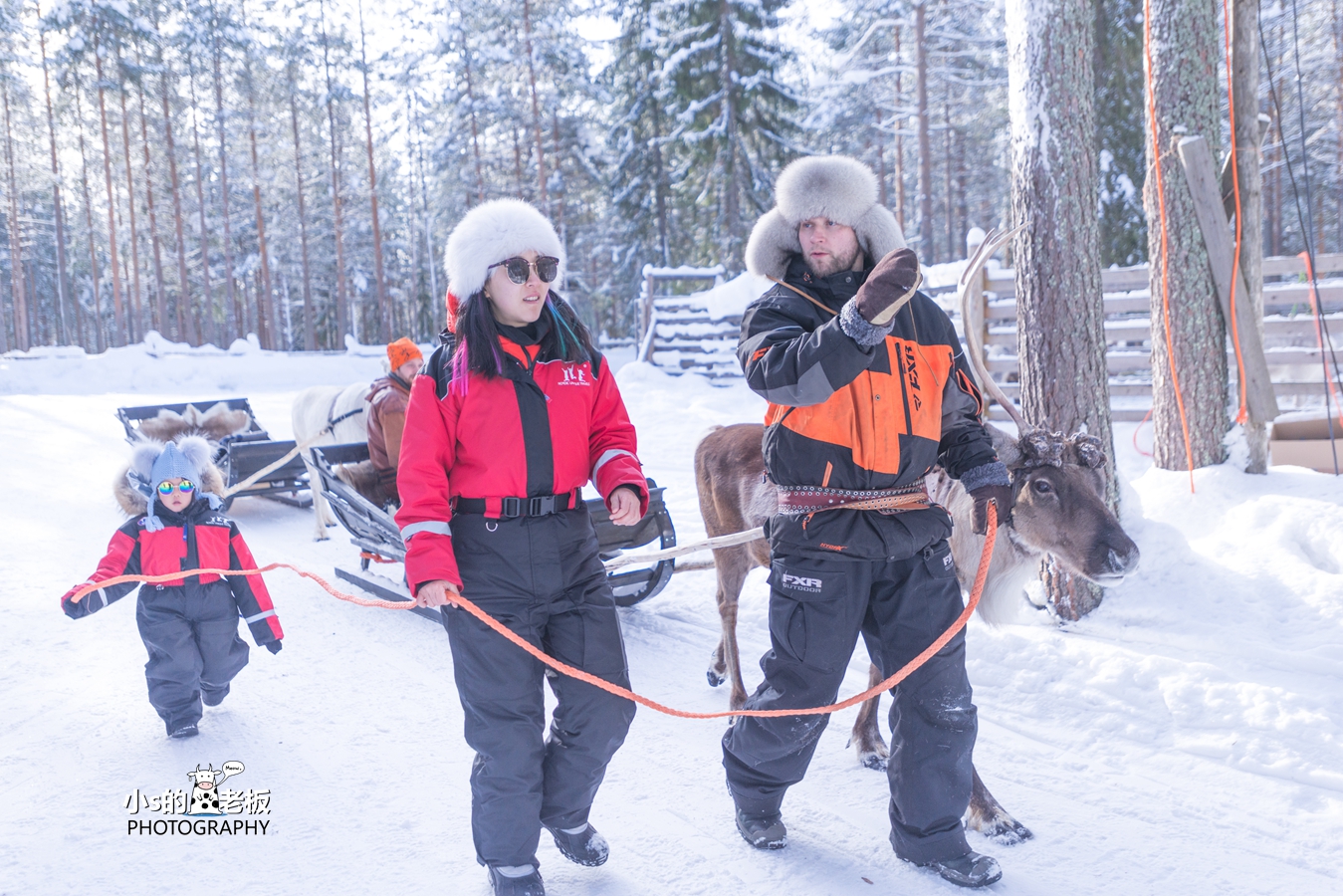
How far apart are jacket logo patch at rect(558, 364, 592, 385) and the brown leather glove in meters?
0.91

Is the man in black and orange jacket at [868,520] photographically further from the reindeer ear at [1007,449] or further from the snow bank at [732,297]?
the snow bank at [732,297]

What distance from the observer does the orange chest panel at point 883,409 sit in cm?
244

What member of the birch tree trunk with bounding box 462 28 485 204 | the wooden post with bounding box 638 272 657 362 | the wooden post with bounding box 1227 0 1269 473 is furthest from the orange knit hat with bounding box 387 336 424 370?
→ the birch tree trunk with bounding box 462 28 485 204

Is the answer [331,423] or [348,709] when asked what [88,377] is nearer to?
[331,423]

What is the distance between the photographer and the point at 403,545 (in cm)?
450

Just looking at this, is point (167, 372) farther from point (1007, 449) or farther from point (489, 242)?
point (1007, 449)

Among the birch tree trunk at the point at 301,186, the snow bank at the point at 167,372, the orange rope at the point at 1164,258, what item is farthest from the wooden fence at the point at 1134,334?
the birch tree trunk at the point at 301,186

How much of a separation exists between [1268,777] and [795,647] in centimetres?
186

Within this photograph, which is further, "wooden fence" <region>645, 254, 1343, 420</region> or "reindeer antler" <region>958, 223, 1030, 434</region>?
"wooden fence" <region>645, 254, 1343, 420</region>

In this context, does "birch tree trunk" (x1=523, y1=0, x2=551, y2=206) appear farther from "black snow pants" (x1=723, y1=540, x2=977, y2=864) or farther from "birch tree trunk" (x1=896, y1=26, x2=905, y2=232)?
"black snow pants" (x1=723, y1=540, x2=977, y2=864)

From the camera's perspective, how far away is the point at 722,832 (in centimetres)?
288

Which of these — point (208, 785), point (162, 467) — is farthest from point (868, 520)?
point (162, 467)

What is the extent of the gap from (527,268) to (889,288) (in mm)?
1085

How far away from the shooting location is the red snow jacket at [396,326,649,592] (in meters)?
2.39
